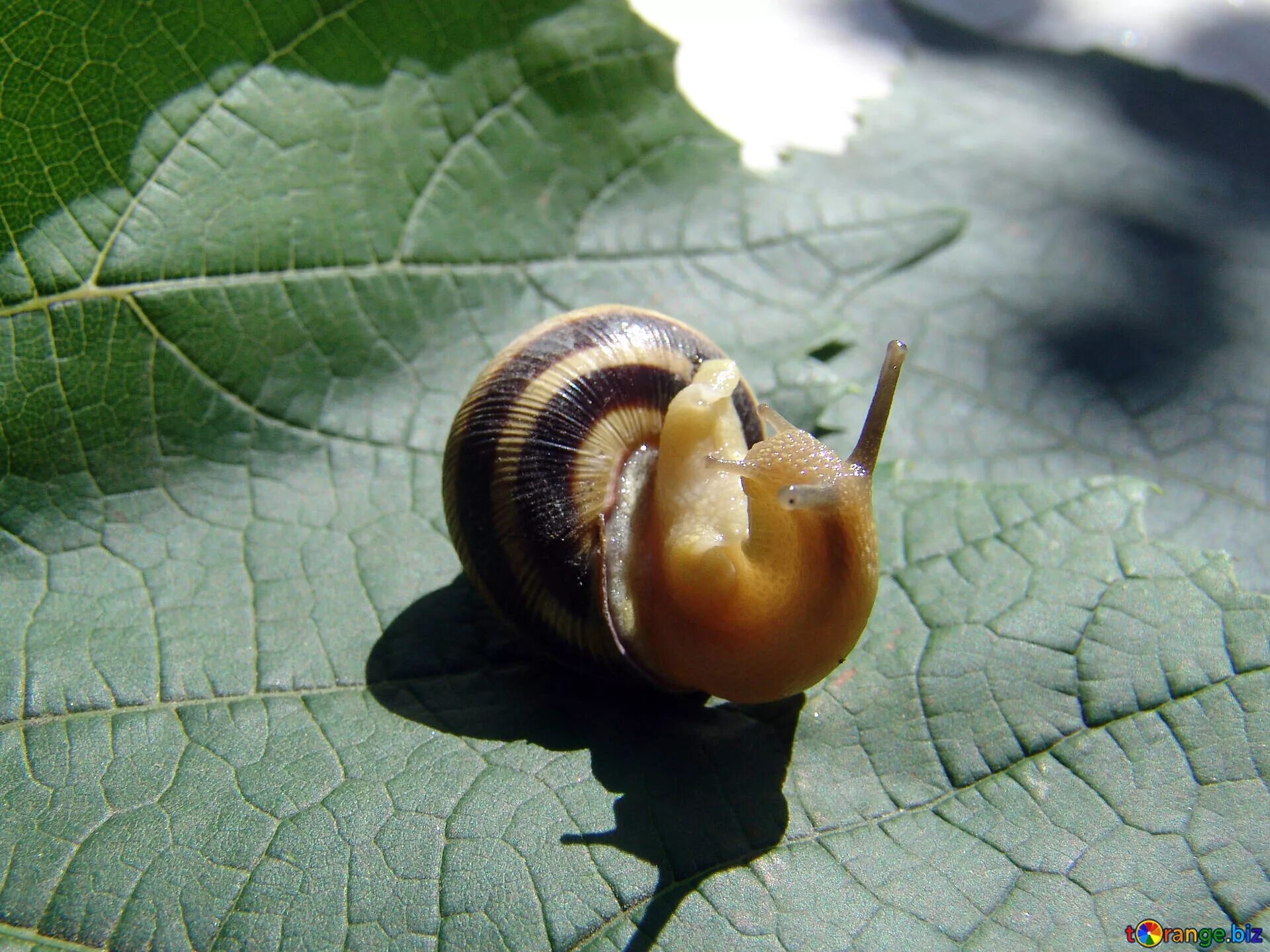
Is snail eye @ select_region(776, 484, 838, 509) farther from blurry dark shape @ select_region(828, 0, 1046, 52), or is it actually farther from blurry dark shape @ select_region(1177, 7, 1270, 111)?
blurry dark shape @ select_region(1177, 7, 1270, 111)

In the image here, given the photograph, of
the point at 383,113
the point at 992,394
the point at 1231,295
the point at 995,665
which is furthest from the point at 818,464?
the point at 1231,295

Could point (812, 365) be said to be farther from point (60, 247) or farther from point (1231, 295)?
point (60, 247)

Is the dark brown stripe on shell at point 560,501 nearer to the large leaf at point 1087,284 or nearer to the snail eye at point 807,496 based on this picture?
the snail eye at point 807,496

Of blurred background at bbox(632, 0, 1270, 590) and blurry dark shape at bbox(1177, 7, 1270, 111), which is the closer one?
blurred background at bbox(632, 0, 1270, 590)

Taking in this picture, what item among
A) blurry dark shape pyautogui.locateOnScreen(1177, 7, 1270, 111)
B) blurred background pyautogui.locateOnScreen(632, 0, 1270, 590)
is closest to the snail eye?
→ blurred background pyautogui.locateOnScreen(632, 0, 1270, 590)

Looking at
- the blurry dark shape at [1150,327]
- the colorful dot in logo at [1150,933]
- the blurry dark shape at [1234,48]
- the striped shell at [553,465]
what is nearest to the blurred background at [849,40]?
the blurry dark shape at [1234,48]
